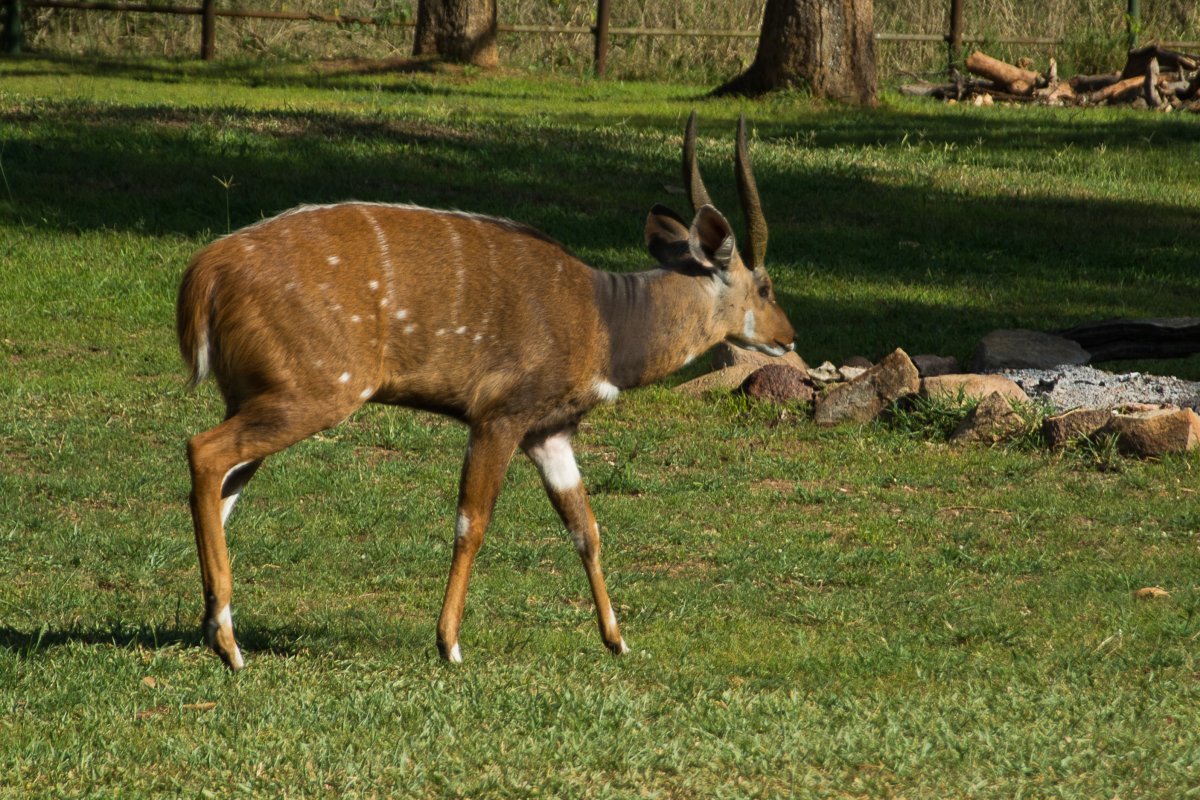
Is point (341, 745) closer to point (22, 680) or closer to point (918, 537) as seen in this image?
point (22, 680)

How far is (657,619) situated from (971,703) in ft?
5.93

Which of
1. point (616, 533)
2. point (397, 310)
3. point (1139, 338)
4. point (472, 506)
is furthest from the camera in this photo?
point (1139, 338)

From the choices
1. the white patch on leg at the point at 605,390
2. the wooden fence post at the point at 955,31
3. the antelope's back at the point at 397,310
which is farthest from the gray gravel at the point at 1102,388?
the wooden fence post at the point at 955,31

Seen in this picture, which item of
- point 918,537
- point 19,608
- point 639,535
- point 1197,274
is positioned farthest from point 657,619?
point 1197,274

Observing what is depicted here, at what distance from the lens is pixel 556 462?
269 inches

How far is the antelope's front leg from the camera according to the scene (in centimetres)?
680

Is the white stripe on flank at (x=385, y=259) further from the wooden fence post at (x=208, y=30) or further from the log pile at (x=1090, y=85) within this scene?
the wooden fence post at (x=208, y=30)

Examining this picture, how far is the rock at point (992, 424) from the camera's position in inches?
426

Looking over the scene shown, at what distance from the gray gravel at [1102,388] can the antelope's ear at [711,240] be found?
4.67 meters

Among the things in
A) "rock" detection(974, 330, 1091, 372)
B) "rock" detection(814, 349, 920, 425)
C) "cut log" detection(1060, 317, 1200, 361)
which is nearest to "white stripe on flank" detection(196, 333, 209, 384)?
"rock" detection(814, 349, 920, 425)

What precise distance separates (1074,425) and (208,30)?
20.8 meters

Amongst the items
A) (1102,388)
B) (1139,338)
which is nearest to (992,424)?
(1102,388)

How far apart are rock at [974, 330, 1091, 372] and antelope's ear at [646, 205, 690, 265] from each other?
5.27m

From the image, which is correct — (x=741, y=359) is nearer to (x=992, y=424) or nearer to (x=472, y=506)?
(x=992, y=424)
